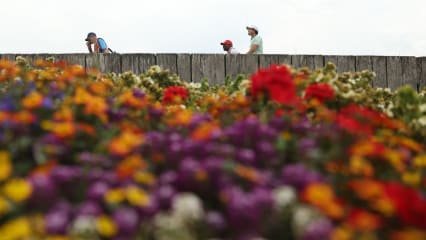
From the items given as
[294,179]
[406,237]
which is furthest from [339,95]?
[406,237]

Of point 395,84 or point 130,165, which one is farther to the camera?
point 395,84

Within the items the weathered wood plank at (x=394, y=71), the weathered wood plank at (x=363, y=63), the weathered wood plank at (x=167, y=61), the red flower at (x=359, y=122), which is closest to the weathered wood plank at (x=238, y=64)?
the weathered wood plank at (x=167, y=61)

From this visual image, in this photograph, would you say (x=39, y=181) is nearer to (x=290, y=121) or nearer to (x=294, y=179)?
(x=294, y=179)

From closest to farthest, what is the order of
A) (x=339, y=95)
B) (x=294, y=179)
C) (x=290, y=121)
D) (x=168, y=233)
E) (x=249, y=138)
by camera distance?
1. (x=168, y=233)
2. (x=294, y=179)
3. (x=249, y=138)
4. (x=290, y=121)
5. (x=339, y=95)

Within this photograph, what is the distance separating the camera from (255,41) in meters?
9.16

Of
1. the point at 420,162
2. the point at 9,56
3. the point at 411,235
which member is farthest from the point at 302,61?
the point at 411,235

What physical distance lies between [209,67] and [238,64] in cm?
36

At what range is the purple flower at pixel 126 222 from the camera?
1684 millimetres

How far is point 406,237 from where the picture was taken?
1.67 metres

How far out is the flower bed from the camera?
5.65ft

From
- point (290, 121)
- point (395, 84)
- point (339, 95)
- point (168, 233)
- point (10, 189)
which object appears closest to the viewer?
point (168, 233)

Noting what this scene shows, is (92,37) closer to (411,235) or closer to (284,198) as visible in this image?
(284,198)

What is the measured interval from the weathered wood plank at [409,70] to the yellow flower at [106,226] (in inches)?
321

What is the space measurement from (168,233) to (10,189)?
439 millimetres
